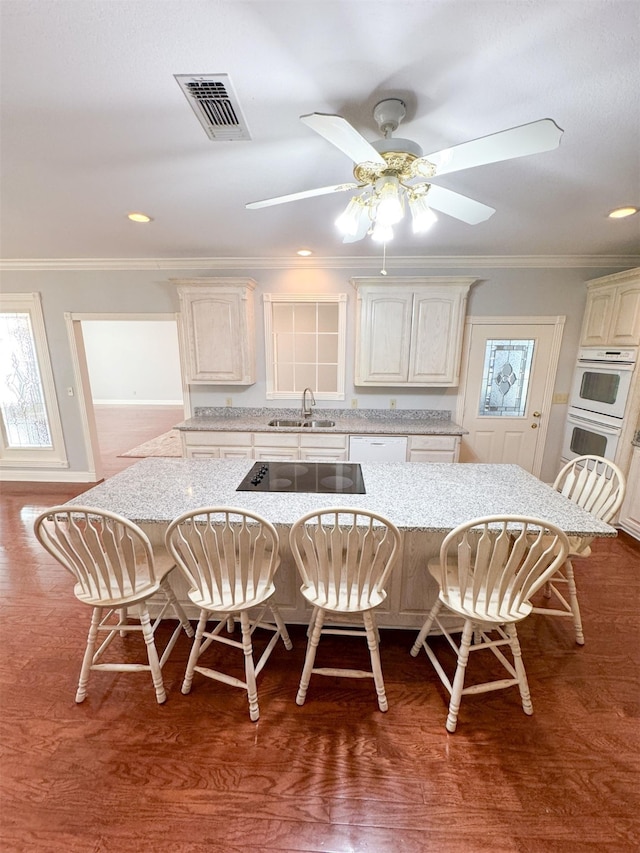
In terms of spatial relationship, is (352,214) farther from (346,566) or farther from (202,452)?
(202,452)

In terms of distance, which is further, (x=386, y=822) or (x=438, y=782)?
(x=438, y=782)

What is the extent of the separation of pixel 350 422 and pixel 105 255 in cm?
305

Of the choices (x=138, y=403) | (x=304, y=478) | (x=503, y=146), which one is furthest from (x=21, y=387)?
(x=138, y=403)

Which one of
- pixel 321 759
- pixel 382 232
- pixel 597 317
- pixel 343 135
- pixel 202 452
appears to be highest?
pixel 343 135

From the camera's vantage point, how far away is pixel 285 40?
1.01m

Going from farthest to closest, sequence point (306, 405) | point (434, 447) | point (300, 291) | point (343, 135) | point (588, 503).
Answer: point (306, 405), point (300, 291), point (434, 447), point (588, 503), point (343, 135)

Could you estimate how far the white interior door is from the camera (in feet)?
11.6

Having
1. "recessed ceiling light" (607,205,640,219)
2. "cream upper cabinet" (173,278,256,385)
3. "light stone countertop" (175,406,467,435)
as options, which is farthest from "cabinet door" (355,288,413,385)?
"recessed ceiling light" (607,205,640,219)

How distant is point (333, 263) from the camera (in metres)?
3.52

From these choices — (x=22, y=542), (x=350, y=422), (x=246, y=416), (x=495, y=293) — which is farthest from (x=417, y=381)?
(x=22, y=542)

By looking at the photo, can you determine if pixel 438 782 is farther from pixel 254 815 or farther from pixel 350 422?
pixel 350 422

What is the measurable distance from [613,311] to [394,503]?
2991 millimetres

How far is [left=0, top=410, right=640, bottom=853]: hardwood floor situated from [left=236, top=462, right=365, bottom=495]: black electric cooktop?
87 cm

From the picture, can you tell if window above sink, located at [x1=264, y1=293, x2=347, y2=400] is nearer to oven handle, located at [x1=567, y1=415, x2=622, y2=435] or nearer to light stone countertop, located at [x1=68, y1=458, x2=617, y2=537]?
light stone countertop, located at [x1=68, y1=458, x2=617, y2=537]
